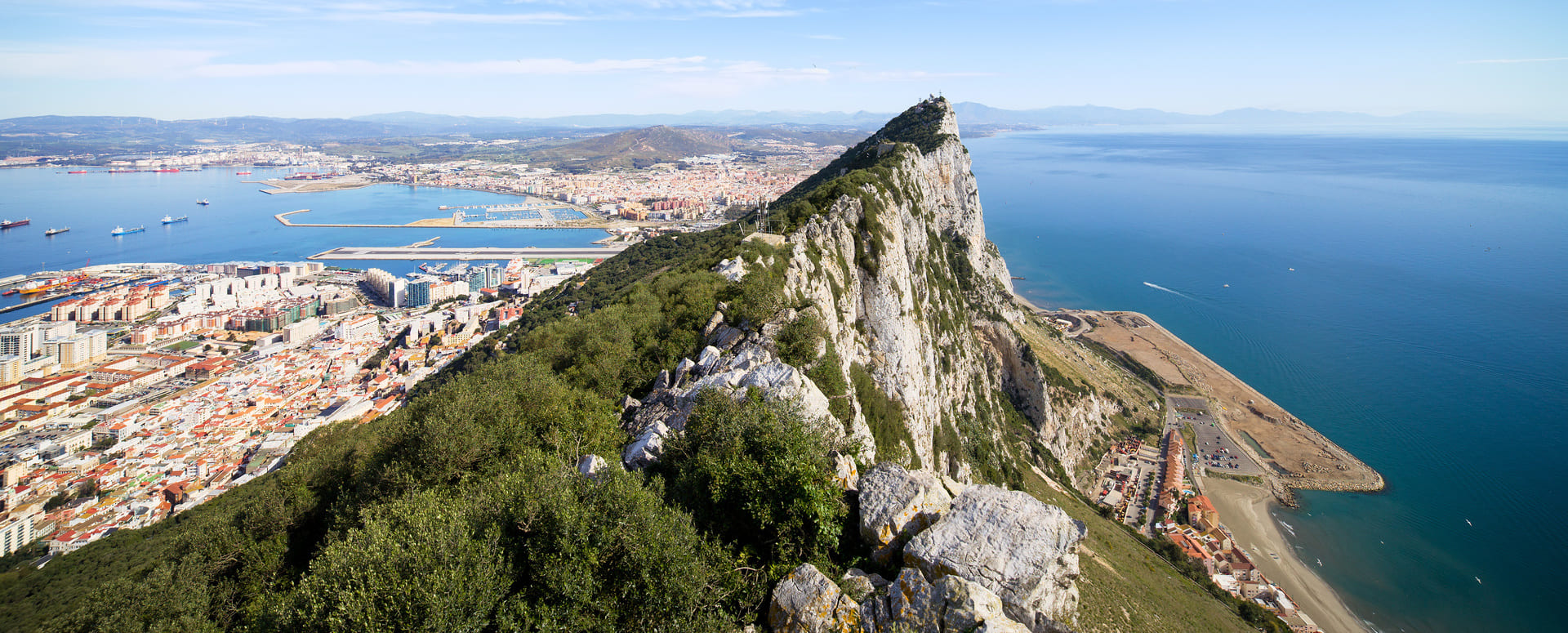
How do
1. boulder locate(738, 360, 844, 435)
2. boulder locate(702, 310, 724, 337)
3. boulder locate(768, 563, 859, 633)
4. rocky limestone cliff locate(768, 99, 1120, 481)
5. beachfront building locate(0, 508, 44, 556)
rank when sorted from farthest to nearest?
beachfront building locate(0, 508, 44, 556) → rocky limestone cliff locate(768, 99, 1120, 481) → boulder locate(702, 310, 724, 337) → boulder locate(738, 360, 844, 435) → boulder locate(768, 563, 859, 633)

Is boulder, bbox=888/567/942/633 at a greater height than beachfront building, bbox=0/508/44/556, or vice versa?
boulder, bbox=888/567/942/633

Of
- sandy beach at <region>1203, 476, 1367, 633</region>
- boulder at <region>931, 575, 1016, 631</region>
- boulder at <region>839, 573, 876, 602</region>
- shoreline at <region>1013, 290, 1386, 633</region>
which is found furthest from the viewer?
shoreline at <region>1013, 290, 1386, 633</region>

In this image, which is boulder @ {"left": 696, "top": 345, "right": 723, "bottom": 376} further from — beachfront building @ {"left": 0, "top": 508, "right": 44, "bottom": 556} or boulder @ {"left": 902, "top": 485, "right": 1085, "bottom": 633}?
beachfront building @ {"left": 0, "top": 508, "right": 44, "bottom": 556}

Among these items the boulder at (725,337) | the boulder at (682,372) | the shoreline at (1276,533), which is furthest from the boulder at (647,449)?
the shoreline at (1276,533)

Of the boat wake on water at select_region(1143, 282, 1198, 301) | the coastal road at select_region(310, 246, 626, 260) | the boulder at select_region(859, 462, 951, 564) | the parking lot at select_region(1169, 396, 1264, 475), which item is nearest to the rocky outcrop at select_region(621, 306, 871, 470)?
the boulder at select_region(859, 462, 951, 564)

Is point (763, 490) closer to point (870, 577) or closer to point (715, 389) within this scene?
point (870, 577)

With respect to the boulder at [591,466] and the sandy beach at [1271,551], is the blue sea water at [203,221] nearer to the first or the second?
the boulder at [591,466]

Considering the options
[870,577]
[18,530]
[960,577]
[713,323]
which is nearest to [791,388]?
[870,577]
